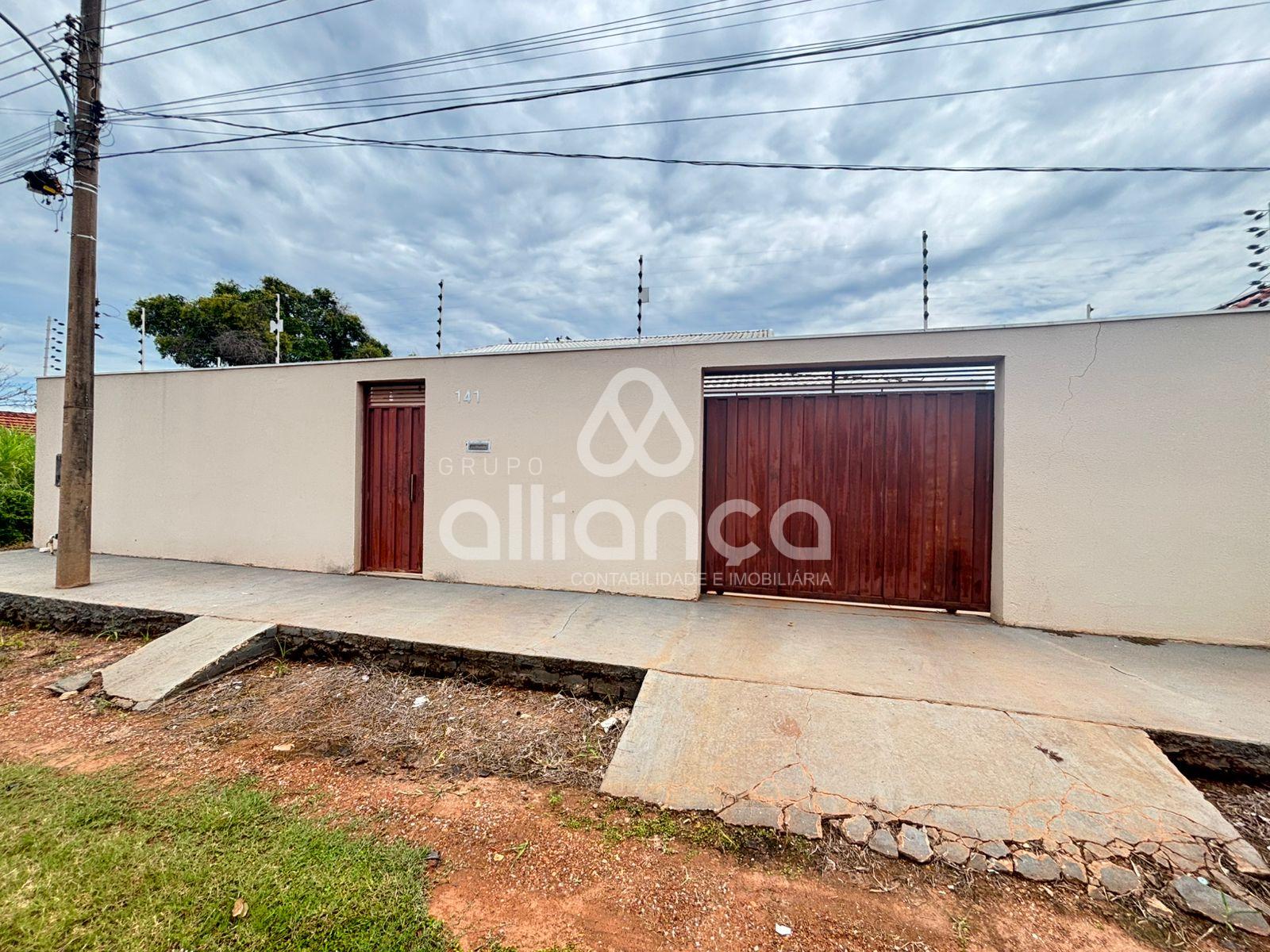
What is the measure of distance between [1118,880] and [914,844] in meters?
0.65

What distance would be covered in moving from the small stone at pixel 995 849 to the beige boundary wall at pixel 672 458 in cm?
264

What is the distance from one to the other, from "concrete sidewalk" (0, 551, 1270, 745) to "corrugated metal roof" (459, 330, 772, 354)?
2950mm

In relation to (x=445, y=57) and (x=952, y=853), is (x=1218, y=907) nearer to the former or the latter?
(x=952, y=853)

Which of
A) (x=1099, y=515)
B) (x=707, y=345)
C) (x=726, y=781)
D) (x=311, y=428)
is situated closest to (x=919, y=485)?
(x=1099, y=515)

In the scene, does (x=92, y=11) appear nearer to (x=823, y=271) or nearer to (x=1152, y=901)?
(x=823, y=271)

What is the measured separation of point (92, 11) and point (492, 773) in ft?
24.7

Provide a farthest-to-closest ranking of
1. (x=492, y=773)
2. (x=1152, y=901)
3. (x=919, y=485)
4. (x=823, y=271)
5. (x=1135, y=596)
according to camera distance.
Answer: (x=823, y=271) → (x=919, y=485) → (x=1135, y=596) → (x=492, y=773) → (x=1152, y=901)

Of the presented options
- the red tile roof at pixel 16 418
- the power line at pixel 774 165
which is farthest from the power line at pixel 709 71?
the red tile roof at pixel 16 418

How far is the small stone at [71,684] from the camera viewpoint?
309 cm

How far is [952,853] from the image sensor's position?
1.80 meters

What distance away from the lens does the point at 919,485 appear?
168 inches

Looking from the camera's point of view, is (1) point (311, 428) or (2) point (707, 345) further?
(1) point (311, 428)

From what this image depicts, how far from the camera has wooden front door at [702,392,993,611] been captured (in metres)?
4.17

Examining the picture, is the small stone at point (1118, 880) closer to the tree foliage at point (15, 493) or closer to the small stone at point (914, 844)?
the small stone at point (914, 844)
